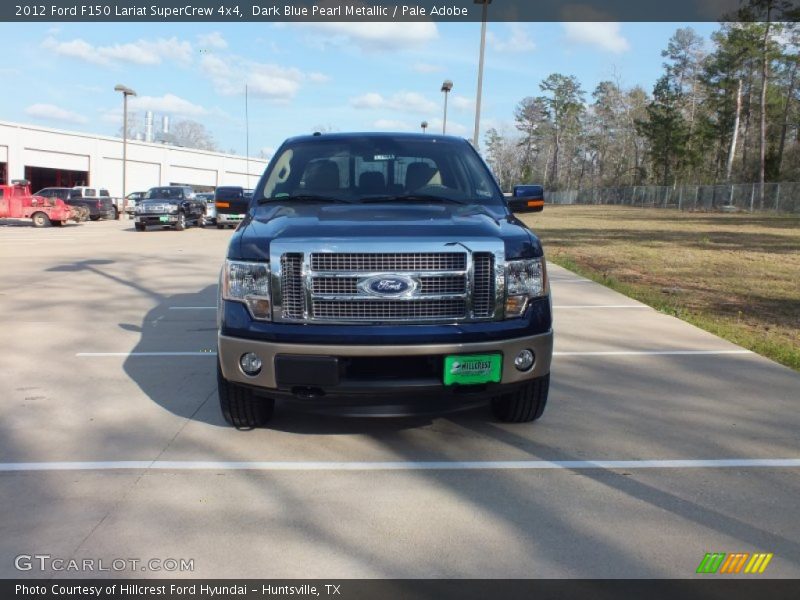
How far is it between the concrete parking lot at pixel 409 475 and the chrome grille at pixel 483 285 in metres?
0.89

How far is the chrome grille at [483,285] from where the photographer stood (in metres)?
4.22

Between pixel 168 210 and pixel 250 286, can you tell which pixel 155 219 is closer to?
pixel 168 210

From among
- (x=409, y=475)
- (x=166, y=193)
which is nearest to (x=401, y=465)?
(x=409, y=475)

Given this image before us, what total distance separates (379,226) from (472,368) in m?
0.99

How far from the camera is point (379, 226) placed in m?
4.31

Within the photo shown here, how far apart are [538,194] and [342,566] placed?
12.8ft

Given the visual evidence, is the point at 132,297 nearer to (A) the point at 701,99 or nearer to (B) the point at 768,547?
(B) the point at 768,547

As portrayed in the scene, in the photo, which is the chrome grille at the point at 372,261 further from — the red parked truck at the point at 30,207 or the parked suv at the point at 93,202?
the parked suv at the point at 93,202

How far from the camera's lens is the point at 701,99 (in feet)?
255

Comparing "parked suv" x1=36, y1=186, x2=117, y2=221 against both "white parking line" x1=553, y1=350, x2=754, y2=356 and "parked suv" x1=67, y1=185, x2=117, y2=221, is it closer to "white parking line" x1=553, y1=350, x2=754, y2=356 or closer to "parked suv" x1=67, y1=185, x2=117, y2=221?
"parked suv" x1=67, y1=185, x2=117, y2=221

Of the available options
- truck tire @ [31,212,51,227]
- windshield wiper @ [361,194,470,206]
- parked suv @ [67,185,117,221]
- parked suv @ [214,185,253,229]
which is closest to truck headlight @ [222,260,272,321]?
windshield wiper @ [361,194,470,206]

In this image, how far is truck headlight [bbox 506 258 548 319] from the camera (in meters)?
4.31

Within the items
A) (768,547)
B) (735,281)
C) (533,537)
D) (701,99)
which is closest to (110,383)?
(533,537)

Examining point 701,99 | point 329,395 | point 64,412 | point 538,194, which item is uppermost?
point 701,99
